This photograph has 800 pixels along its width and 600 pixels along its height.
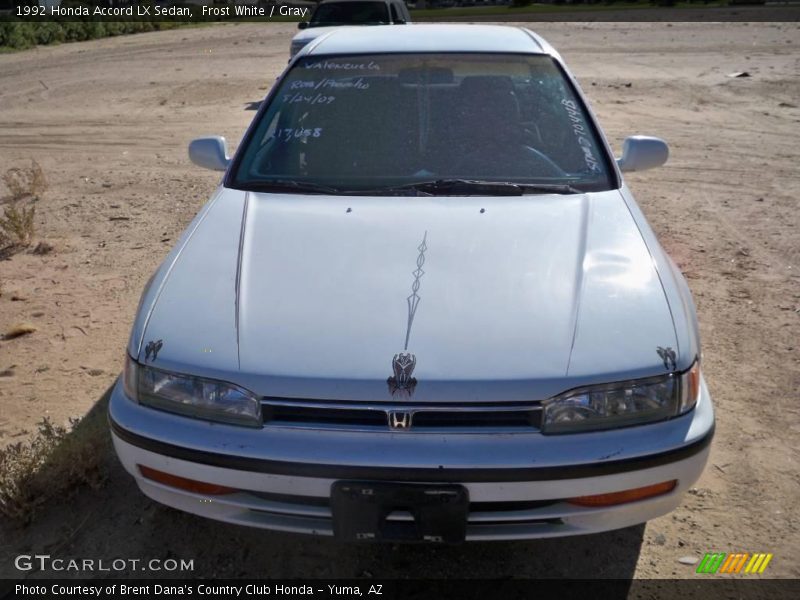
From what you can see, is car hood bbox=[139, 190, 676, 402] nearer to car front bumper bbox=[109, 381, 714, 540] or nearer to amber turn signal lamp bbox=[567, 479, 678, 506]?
car front bumper bbox=[109, 381, 714, 540]

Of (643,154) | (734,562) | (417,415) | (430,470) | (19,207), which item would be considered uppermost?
(643,154)

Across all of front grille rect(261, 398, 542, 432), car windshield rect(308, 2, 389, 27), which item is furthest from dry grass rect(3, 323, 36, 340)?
car windshield rect(308, 2, 389, 27)

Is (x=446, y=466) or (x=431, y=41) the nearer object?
(x=446, y=466)

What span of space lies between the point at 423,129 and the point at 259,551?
6.22ft

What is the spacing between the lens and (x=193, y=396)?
7.60 ft

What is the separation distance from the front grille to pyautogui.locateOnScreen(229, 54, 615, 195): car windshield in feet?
4.05

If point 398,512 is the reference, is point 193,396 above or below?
above

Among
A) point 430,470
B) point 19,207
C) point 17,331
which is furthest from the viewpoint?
point 19,207

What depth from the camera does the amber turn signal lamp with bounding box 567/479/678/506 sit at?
2270 mm

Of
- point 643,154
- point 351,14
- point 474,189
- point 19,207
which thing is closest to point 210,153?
point 474,189

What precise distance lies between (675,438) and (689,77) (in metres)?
13.7

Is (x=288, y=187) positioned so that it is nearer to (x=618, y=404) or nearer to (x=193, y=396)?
(x=193, y=396)

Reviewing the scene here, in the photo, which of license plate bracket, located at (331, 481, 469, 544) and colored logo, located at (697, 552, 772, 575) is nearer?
license plate bracket, located at (331, 481, 469, 544)

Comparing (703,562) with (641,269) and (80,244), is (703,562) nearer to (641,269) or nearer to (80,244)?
(641,269)
